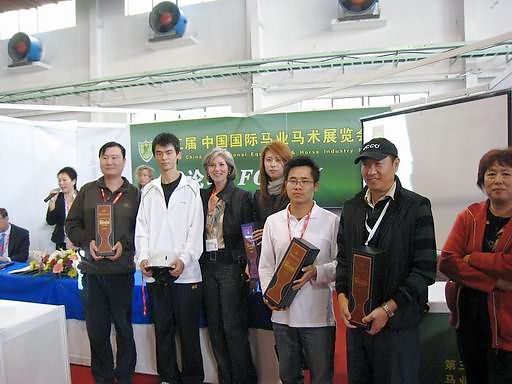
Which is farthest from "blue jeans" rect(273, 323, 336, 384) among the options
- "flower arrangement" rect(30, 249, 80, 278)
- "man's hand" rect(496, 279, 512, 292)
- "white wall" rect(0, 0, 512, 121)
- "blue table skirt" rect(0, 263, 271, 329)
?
"white wall" rect(0, 0, 512, 121)

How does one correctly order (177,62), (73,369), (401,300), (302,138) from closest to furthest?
(401,300) < (73,369) < (302,138) < (177,62)

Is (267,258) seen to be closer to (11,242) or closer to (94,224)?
(94,224)

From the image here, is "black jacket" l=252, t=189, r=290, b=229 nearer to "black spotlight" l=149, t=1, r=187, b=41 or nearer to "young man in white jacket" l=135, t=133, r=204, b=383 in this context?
"young man in white jacket" l=135, t=133, r=204, b=383

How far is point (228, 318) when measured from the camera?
6.73ft

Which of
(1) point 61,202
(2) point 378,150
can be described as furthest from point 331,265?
(1) point 61,202

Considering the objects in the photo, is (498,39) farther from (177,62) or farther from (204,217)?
(177,62)

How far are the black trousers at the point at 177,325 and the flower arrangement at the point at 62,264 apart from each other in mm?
985

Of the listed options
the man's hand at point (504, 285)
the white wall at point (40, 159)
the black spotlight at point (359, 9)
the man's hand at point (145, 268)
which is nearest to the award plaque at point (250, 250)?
the man's hand at point (145, 268)

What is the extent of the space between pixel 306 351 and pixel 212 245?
70 cm

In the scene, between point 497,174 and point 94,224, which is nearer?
point 497,174

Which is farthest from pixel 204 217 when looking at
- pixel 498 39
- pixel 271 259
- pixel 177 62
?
pixel 177 62

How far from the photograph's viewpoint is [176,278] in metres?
2.05

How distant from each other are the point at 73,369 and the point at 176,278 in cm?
125

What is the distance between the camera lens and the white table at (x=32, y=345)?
1.65 meters
